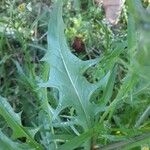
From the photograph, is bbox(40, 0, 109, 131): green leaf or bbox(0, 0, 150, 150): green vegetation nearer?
bbox(0, 0, 150, 150): green vegetation

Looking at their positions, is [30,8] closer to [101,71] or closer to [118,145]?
[101,71]

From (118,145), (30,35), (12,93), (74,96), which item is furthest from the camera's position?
(30,35)

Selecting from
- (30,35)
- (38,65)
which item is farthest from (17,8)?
(38,65)

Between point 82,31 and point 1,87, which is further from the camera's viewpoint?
point 82,31

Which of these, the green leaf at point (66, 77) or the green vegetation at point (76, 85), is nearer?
the green vegetation at point (76, 85)
